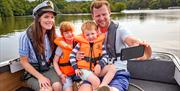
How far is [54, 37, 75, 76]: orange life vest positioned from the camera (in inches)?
113

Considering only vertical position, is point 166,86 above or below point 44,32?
below

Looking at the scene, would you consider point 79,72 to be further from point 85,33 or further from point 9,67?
point 9,67

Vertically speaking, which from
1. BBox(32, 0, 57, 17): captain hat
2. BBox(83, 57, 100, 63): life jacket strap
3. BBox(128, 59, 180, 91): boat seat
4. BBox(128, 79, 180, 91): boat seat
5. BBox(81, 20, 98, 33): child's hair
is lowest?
BBox(128, 79, 180, 91): boat seat

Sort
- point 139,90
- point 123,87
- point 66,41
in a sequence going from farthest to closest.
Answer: point 66,41 → point 139,90 → point 123,87

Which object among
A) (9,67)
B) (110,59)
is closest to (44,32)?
(9,67)

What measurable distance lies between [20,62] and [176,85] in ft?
5.57

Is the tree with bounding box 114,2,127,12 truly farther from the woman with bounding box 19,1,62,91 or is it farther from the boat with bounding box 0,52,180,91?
the woman with bounding box 19,1,62,91

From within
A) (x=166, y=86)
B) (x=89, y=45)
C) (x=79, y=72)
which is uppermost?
→ (x=89, y=45)

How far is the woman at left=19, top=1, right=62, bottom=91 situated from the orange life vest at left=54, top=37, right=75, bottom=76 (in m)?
0.13

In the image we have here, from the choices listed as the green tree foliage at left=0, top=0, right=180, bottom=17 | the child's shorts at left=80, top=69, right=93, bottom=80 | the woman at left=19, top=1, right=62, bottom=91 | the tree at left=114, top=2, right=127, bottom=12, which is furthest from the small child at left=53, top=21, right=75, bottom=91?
the tree at left=114, top=2, right=127, bottom=12

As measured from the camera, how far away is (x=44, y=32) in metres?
3.00

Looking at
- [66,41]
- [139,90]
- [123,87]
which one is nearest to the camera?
[123,87]

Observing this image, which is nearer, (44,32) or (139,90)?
(139,90)

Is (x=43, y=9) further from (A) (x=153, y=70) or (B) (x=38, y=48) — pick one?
(A) (x=153, y=70)
